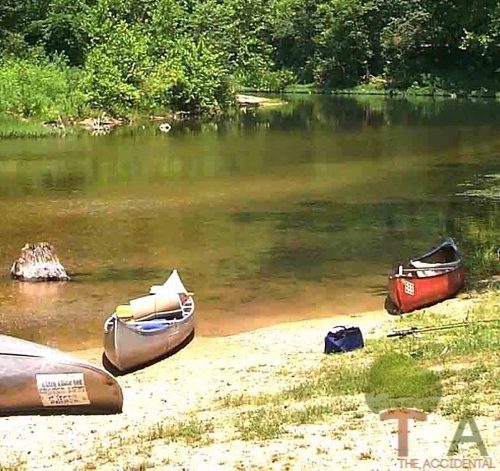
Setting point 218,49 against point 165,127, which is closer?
point 165,127

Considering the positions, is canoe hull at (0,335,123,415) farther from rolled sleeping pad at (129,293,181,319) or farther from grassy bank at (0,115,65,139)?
grassy bank at (0,115,65,139)

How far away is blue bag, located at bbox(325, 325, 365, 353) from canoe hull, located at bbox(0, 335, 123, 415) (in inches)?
141

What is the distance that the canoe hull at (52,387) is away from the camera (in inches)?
429

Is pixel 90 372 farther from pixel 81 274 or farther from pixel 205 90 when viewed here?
pixel 205 90

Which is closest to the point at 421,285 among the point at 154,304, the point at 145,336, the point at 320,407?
the point at 154,304

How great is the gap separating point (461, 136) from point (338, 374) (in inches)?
1515

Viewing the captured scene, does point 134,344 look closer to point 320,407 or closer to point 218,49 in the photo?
point 320,407

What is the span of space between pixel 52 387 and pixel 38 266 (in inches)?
346

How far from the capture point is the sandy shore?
321 inches

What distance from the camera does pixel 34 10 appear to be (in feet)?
219

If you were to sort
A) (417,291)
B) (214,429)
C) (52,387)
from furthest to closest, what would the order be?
(417,291)
(52,387)
(214,429)

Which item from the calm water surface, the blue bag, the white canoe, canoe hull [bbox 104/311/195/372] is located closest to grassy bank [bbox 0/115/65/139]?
the calm water surface

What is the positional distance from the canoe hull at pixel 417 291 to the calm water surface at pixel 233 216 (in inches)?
35.3

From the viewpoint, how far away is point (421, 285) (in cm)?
1642
